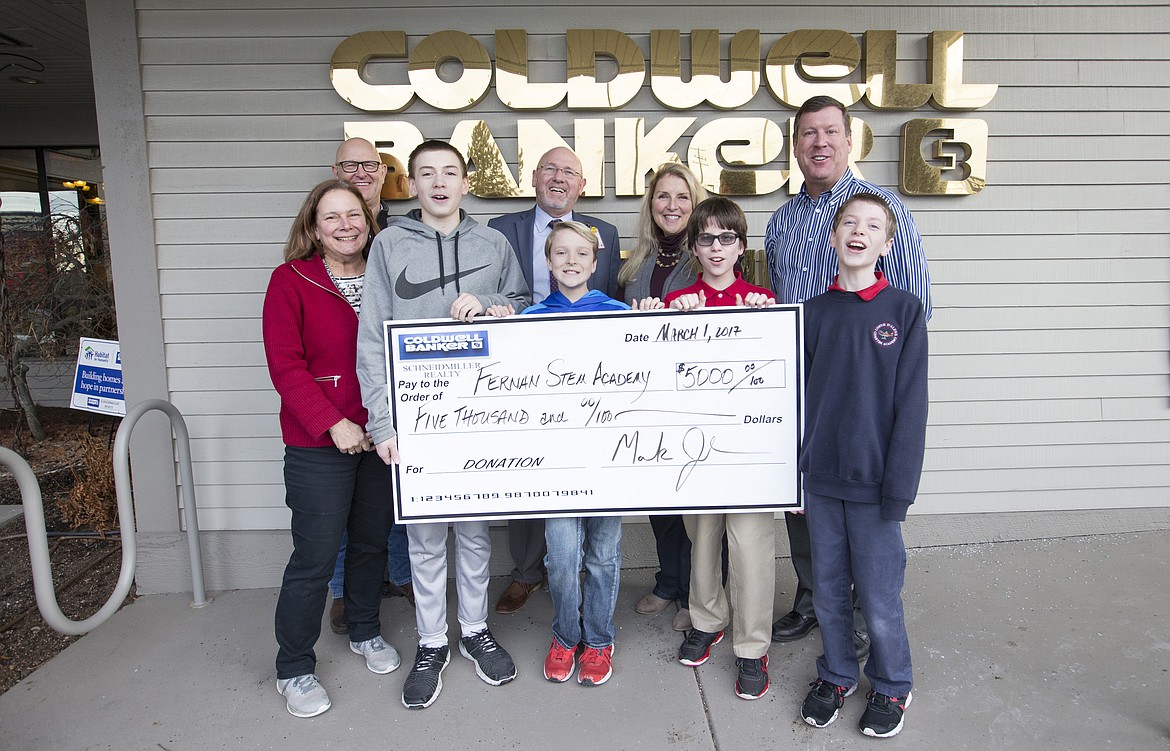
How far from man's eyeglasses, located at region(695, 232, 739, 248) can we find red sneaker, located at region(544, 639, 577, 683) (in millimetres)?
1605

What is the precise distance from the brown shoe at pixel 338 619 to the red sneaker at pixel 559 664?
96cm

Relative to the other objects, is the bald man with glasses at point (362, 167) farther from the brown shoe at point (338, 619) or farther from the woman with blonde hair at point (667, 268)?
the brown shoe at point (338, 619)

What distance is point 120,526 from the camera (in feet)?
9.46

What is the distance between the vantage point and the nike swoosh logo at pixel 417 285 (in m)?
2.48

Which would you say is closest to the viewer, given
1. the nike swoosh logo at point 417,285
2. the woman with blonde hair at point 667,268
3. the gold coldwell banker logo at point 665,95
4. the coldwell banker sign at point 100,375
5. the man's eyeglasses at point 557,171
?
the nike swoosh logo at point 417,285

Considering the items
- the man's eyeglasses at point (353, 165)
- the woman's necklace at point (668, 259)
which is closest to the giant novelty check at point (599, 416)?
the woman's necklace at point (668, 259)

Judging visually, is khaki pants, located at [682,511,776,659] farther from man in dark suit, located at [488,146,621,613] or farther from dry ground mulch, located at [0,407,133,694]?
dry ground mulch, located at [0,407,133,694]

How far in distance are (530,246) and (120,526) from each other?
2.07m

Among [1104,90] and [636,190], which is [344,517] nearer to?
[636,190]

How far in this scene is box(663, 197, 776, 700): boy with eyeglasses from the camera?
2.48m

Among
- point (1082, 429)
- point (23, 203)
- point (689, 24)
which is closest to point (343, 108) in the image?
point (689, 24)

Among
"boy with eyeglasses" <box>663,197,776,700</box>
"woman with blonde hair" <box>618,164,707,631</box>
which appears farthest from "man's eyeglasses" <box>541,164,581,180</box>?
"boy with eyeglasses" <box>663,197,776,700</box>

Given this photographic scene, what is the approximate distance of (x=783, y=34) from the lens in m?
3.54

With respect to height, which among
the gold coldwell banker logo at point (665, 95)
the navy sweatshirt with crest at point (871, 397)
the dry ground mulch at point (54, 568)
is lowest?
the dry ground mulch at point (54, 568)
